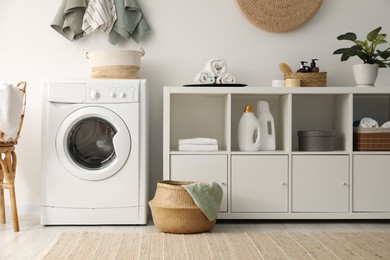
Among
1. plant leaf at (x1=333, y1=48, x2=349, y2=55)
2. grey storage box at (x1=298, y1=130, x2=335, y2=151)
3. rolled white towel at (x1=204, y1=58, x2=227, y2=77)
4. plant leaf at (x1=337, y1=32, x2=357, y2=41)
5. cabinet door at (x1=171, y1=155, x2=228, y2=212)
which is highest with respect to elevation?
plant leaf at (x1=337, y1=32, x2=357, y2=41)

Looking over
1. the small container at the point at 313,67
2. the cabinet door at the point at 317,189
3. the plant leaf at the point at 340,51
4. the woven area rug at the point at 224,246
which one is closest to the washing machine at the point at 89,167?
the woven area rug at the point at 224,246

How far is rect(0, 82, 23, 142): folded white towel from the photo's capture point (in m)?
3.36

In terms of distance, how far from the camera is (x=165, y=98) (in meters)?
3.78

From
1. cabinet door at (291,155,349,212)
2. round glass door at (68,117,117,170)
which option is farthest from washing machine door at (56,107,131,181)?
cabinet door at (291,155,349,212)

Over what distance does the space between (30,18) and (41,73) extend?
38cm

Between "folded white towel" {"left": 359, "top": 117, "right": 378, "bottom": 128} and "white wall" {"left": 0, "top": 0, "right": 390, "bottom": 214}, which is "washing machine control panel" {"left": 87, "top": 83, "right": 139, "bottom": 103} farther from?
"folded white towel" {"left": 359, "top": 117, "right": 378, "bottom": 128}

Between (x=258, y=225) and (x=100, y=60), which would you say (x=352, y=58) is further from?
(x=100, y=60)

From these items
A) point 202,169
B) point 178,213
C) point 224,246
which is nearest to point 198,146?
point 202,169

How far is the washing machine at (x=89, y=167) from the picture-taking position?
12.0 feet

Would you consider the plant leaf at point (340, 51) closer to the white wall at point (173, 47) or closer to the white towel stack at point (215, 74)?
the white wall at point (173, 47)

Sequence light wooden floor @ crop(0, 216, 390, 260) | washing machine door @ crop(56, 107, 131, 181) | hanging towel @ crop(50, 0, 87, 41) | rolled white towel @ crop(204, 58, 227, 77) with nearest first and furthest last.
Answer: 1. light wooden floor @ crop(0, 216, 390, 260)
2. washing machine door @ crop(56, 107, 131, 181)
3. rolled white towel @ crop(204, 58, 227, 77)
4. hanging towel @ crop(50, 0, 87, 41)

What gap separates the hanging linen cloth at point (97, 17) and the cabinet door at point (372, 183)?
6.02 ft

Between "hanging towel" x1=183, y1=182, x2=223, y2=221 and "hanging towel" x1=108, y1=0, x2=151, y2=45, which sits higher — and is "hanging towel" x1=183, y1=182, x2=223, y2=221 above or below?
below

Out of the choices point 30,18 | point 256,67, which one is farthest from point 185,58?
point 30,18
